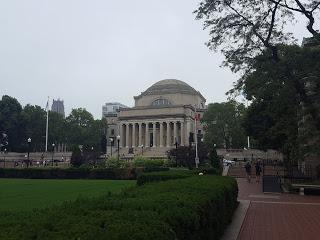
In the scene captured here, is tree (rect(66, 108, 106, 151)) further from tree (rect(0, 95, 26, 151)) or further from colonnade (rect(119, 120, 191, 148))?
tree (rect(0, 95, 26, 151))

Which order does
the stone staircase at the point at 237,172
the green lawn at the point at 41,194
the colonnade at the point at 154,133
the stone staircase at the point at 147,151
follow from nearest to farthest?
the green lawn at the point at 41,194 < the stone staircase at the point at 237,172 < the stone staircase at the point at 147,151 < the colonnade at the point at 154,133

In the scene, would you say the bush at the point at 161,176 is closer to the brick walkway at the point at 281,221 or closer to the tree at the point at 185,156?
the brick walkway at the point at 281,221

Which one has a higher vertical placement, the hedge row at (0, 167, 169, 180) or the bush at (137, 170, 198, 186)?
the bush at (137, 170, 198, 186)

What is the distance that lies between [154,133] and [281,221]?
290ft

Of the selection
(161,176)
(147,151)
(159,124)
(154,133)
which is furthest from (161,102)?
(161,176)

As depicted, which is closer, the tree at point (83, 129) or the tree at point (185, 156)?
the tree at point (185, 156)

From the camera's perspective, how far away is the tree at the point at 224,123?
89938 mm

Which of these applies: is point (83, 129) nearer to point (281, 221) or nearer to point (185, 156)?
point (185, 156)

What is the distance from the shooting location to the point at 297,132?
3042 cm

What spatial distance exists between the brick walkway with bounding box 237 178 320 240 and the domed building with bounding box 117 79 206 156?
74.5 meters

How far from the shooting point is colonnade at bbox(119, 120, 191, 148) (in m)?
102

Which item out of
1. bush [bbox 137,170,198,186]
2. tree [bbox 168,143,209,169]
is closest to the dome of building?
tree [bbox 168,143,209,169]

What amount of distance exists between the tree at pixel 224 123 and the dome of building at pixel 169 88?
23.4m

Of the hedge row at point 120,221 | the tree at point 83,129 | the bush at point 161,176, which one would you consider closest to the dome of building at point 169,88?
the tree at point 83,129
